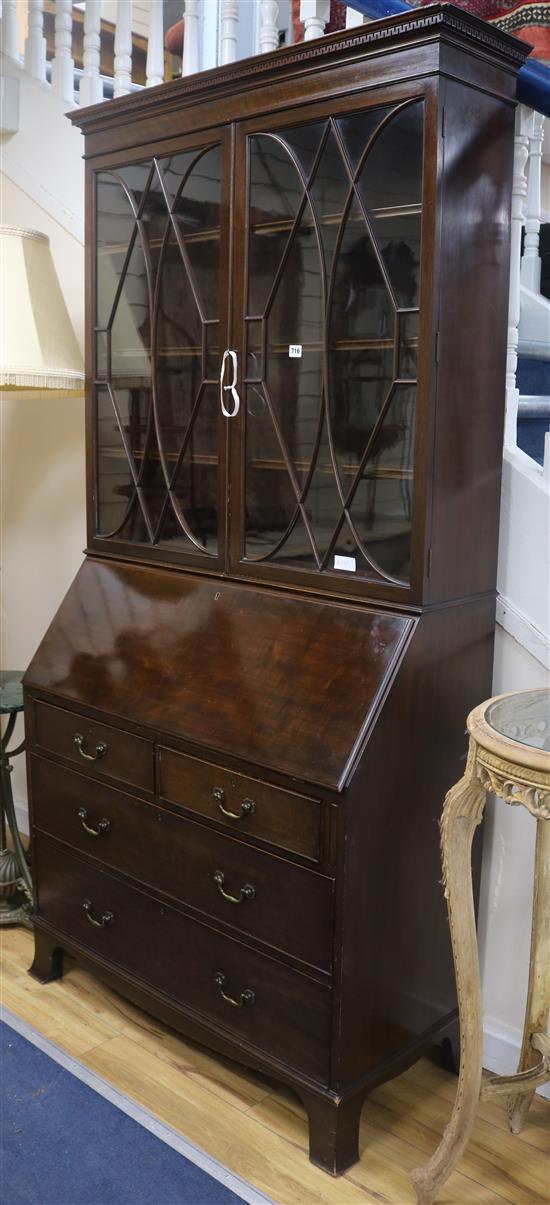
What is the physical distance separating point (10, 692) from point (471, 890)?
1521mm

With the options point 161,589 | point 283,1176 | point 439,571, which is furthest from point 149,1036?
point 439,571

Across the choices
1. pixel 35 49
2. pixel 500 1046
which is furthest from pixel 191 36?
pixel 500 1046

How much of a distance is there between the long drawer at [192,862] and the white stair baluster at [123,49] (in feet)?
5.86

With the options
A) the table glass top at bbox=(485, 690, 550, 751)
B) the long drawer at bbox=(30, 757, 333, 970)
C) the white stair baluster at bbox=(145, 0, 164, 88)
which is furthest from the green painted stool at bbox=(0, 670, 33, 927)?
the white stair baluster at bbox=(145, 0, 164, 88)

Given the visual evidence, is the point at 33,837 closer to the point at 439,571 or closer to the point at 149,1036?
the point at 149,1036

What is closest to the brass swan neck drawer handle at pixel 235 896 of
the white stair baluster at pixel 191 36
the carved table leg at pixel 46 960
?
the carved table leg at pixel 46 960

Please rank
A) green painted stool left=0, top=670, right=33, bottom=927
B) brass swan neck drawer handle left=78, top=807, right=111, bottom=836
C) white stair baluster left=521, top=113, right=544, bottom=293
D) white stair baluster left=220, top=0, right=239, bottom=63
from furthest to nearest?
1. green painted stool left=0, top=670, right=33, bottom=927
2. white stair baluster left=220, top=0, right=239, bottom=63
3. brass swan neck drawer handle left=78, top=807, right=111, bottom=836
4. white stair baluster left=521, top=113, right=544, bottom=293

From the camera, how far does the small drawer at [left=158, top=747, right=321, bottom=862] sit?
6.26 ft

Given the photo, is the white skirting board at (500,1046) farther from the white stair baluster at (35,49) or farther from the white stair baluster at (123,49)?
the white stair baluster at (35,49)

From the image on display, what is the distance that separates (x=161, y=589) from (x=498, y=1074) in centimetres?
129

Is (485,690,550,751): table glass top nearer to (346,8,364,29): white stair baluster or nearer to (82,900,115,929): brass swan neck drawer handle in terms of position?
(82,900,115,929): brass swan neck drawer handle

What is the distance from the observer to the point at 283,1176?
1.98m

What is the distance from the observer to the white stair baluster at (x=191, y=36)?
2650 mm

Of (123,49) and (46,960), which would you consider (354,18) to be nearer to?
(123,49)
